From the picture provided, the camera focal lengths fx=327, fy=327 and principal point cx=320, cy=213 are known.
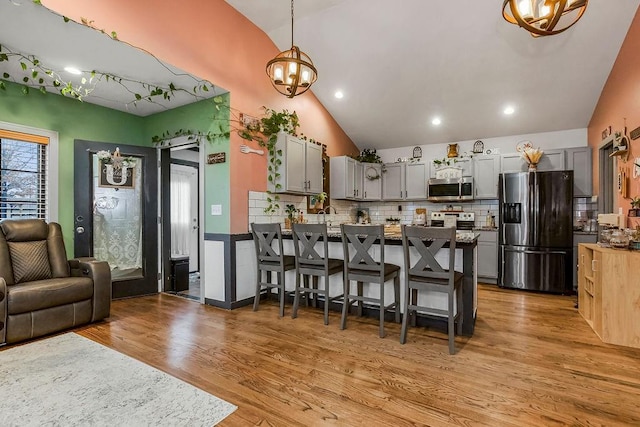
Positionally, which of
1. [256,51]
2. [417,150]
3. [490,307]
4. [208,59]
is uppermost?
[256,51]

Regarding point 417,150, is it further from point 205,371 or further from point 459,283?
point 205,371

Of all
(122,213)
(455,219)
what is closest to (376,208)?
(455,219)

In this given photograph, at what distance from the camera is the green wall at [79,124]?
3.84m

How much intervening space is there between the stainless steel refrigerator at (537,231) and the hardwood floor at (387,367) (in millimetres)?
1184

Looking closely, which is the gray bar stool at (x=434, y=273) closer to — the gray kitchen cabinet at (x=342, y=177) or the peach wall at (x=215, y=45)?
the peach wall at (x=215, y=45)

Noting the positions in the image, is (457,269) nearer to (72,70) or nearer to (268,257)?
(268,257)

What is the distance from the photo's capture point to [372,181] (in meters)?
6.49

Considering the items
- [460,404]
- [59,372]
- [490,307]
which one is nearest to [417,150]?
[490,307]

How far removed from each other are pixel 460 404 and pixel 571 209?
4.12 meters

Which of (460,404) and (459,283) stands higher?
(459,283)

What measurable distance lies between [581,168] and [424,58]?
299 cm

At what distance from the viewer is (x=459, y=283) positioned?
2.92m

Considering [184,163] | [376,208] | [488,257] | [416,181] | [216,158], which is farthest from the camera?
[376,208]

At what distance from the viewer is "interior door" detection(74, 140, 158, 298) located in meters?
4.17
